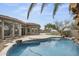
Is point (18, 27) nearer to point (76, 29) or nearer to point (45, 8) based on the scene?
point (45, 8)

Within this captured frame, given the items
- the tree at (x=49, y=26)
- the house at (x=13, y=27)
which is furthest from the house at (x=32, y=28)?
the tree at (x=49, y=26)

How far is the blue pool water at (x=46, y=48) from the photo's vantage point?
5645mm

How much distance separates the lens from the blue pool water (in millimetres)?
5645

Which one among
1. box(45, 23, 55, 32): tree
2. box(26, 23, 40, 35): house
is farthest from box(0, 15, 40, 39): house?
box(45, 23, 55, 32): tree

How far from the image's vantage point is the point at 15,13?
5641 millimetres

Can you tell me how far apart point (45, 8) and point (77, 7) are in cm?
59

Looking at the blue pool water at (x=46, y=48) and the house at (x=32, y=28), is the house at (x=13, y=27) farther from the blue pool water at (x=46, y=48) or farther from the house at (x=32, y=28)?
the blue pool water at (x=46, y=48)

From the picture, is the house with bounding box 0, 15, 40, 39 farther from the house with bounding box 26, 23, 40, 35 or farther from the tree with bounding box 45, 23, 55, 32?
the tree with bounding box 45, 23, 55, 32

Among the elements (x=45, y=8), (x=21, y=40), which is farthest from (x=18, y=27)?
(x=45, y=8)

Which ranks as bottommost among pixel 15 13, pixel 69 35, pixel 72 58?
pixel 72 58

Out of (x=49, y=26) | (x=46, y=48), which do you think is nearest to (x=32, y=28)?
(x=49, y=26)

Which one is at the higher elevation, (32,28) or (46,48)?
(32,28)

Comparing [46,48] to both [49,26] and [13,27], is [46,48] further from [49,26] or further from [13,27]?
[13,27]

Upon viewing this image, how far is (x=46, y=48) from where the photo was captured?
5734mm
